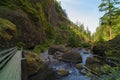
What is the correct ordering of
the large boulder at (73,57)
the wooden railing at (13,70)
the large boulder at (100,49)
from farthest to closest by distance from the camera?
the large boulder at (100,49) < the large boulder at (73,57) < the wooden railing at (13,70)

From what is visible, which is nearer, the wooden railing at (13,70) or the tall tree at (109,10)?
the wooden railing at (13,70)

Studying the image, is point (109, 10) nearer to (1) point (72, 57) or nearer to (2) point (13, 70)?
(1) point (72, 57)

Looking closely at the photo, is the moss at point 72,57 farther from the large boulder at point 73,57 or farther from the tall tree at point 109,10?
the tall tree at point 109,10

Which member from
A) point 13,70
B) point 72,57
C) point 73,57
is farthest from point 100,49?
point 13,70

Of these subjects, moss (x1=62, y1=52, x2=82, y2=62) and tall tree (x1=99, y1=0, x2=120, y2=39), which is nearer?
moss (x1=62, y1=52, x2=82, y2=62)

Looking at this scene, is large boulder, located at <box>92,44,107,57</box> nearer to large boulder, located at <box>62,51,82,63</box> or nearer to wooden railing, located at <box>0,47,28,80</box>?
large boulder, located at <box>62,51,82,63</box>

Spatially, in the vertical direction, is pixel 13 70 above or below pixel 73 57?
above

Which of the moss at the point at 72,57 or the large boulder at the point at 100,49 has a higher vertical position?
the large boulder at the point at 100,49

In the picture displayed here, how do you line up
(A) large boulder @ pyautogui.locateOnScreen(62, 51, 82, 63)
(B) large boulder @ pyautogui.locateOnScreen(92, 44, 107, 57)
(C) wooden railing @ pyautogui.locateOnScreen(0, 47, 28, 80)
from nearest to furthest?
1. (C) wooden railing @ pyautogui.locateOnScreen(0, 47, 28, 80)
2. (A) large boulder @ pyautogui.locateOnScreen(62, 51, 82, 63)
3. (B) large boulder @ pyautogui.locateOnScreen(92, 44, 107, 57)

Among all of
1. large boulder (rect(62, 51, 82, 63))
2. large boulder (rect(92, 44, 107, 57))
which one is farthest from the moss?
large boulder (rect(92, 44, 107, 57))

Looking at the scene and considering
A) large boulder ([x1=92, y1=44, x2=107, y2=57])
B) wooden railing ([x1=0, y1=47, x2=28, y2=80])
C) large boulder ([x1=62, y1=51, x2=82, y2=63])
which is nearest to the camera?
wooden railing ([x1=0, y1=47, x2=28, y2=80])

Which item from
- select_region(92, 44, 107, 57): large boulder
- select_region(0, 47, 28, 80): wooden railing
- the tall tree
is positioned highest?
the tall tree

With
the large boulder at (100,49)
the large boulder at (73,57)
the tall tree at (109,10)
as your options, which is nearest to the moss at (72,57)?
the large boulder at (73,57)

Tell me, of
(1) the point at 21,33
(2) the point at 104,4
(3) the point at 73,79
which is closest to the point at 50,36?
(2) the point at 104,4
